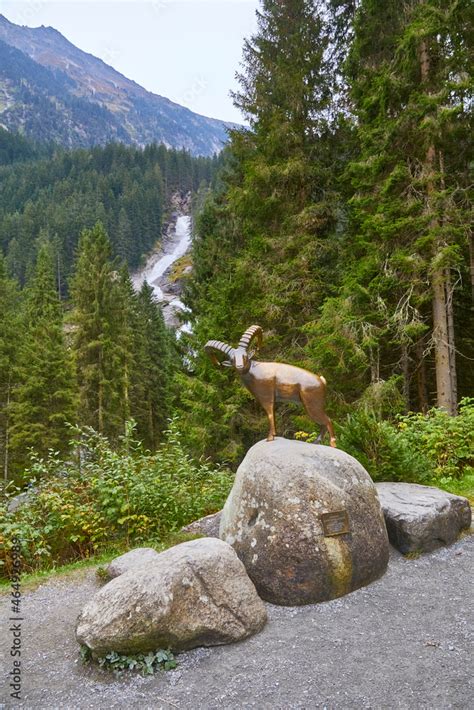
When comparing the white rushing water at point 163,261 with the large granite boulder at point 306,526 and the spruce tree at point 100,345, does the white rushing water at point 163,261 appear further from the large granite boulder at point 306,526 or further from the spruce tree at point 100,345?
the large granite boulder at point 306,526

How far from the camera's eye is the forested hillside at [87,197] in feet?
223

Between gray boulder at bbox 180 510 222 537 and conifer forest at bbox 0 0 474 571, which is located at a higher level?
conifer forest at bbox 0 0 474 571

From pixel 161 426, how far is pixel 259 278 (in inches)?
904

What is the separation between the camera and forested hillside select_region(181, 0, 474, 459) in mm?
10375

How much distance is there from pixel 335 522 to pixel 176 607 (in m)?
1.78

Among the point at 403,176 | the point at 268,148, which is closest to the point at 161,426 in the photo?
the point at 268,148

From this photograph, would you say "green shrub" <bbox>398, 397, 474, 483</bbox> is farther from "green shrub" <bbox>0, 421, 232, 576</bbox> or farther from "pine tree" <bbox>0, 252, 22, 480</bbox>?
"pine tree" <bbox>0, 252, 22, 480</bbox>

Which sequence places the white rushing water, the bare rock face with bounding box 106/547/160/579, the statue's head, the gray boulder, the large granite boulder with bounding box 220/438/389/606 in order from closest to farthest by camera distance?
the large granite boulder with bounding box 220/438/389/606, the bare rock face with bounding box 106/547/160/579, the statue's head, the gray boulder, the white rushing water

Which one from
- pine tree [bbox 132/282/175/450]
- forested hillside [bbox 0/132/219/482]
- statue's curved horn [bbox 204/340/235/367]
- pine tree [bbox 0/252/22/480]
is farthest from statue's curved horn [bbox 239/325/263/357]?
pine tree [bbox 132/282/175/450]

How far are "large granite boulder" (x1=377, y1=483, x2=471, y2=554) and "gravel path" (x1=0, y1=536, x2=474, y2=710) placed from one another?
0.71 m

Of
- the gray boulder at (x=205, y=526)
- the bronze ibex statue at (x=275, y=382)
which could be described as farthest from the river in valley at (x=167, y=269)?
the bronze ibex statue at (x=275, y=382)

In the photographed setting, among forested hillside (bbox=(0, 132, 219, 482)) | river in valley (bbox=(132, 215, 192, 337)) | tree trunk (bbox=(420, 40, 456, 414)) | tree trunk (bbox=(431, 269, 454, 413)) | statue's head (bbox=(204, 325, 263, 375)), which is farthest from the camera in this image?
river in valley (bbox=(132, 215, 192, 337))

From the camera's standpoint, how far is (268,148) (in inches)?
511

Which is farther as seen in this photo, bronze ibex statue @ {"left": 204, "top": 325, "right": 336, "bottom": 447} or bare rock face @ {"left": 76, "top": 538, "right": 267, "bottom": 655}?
bronze ibex statue @ {"left": 204, "top": 325, "right": 336, "bottom": 447}
